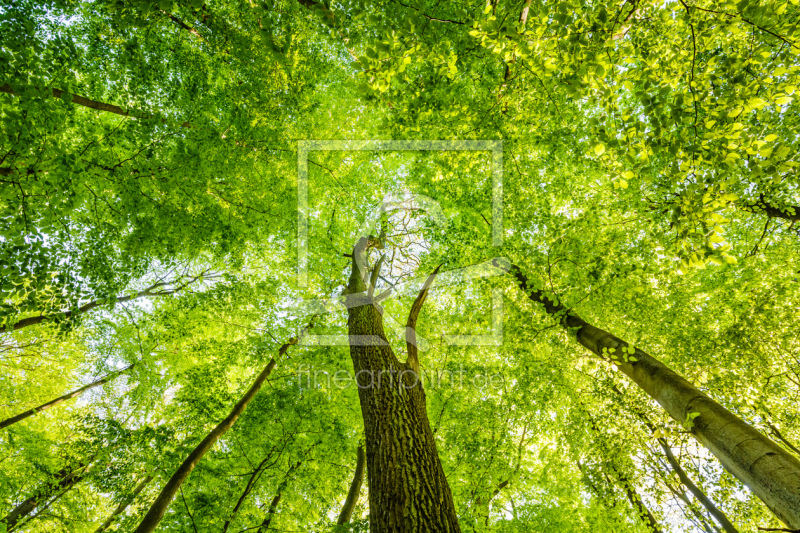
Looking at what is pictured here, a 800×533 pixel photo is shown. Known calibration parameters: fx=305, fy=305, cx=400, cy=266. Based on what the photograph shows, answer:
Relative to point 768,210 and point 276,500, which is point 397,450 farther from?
point 768,210

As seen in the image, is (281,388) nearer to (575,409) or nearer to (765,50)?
(575,409)

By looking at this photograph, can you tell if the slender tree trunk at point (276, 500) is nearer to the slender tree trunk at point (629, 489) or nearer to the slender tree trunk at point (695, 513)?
the slender tree trunk at point (629, 489)

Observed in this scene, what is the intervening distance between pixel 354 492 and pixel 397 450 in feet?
19.6

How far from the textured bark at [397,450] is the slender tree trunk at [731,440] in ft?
9.20

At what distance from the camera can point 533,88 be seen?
495cm

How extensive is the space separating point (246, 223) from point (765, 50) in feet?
26.3

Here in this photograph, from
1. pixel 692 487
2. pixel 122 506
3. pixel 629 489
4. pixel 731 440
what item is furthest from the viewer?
pixel 122 506

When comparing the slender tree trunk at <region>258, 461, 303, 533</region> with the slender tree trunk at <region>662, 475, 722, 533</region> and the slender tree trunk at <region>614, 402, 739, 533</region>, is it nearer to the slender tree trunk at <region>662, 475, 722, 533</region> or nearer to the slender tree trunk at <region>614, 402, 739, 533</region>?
the slender tree trunk at <region>614, 402, 739, 533</region>

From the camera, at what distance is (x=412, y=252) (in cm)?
1048

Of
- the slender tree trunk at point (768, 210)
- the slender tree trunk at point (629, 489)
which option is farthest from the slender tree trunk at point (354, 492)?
the slender tree trunk at point (768, 210)

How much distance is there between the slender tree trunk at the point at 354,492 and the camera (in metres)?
7.34

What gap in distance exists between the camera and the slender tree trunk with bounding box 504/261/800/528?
2633 millimetres

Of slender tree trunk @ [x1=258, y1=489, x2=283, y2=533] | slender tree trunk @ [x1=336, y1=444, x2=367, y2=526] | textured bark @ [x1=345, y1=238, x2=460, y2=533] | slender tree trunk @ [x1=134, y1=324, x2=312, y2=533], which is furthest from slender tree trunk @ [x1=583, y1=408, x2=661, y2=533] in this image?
slender tree trunk @ [x1=134, y1=324, x2=312, y2=533]

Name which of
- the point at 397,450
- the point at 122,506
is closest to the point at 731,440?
the point at 397,450
